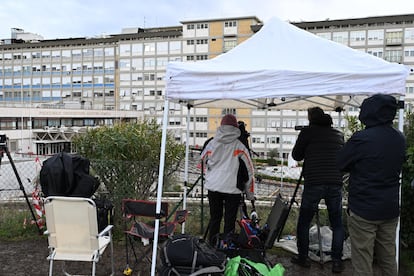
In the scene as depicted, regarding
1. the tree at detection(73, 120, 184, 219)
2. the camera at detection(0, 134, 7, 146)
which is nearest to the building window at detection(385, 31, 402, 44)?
the tree at detection(73, 120, 184, 219)

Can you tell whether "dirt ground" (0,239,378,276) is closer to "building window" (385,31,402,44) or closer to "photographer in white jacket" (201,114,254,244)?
"photographer in white jacket" (201,114,254,244)

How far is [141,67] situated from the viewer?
62781 mm

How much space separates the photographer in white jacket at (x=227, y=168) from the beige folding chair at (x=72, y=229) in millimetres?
1224

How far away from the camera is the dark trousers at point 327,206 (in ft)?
11.5

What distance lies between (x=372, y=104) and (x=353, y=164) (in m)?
0.45

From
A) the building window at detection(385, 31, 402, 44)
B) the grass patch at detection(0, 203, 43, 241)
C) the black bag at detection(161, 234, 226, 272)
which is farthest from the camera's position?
the building window at detection(385, 31, 402, 44)

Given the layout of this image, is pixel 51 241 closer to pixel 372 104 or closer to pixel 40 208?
pixel 40 208

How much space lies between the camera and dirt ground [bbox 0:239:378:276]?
12.0 feet

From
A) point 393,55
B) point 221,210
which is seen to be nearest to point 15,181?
point 221,210

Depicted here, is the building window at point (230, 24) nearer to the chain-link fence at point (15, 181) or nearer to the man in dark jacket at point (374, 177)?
the chain-link fence at point (15, 181)

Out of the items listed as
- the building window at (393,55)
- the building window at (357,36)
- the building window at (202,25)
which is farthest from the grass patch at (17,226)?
the building window at (393,55)

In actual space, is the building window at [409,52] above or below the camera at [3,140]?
above

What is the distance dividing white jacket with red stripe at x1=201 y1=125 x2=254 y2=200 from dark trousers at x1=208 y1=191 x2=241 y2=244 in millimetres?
92

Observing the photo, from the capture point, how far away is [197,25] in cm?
5800
